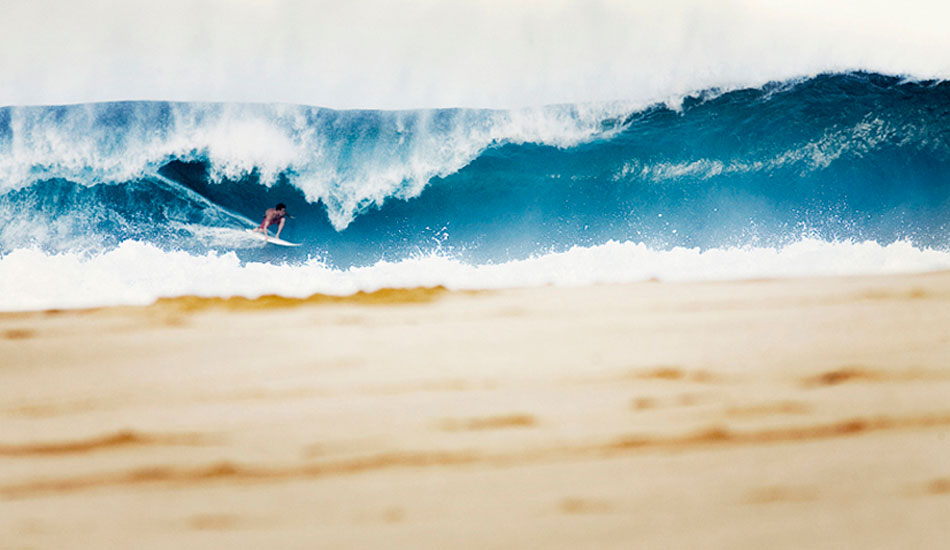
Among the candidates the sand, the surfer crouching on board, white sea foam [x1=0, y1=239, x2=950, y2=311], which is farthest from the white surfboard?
the sand

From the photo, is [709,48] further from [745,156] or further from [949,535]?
[949,535]

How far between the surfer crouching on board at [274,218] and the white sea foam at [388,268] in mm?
262

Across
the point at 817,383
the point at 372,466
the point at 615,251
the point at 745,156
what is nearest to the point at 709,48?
the point at 745,156

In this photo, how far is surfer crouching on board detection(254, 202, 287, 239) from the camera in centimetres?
325

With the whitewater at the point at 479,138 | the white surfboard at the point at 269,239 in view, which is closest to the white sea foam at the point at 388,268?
the whitewater at the point at 479,138

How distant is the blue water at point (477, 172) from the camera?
3.23 meters

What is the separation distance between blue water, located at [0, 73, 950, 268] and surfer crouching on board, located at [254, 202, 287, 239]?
0.19 ft

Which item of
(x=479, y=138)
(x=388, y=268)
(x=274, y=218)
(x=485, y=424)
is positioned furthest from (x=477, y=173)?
(x=485, y=424)

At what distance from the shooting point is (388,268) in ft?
9.29

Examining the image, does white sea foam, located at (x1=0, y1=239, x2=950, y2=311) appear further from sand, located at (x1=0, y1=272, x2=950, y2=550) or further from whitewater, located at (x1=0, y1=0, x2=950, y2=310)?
sand, located at (x1=0, y1=272, x2=950, y2=550)

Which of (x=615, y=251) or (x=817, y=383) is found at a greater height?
(x=615, y=251)

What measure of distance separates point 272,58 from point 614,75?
181 centimetres

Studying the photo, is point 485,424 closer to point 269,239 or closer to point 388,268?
point 388,268

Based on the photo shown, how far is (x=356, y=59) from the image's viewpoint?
284cm
